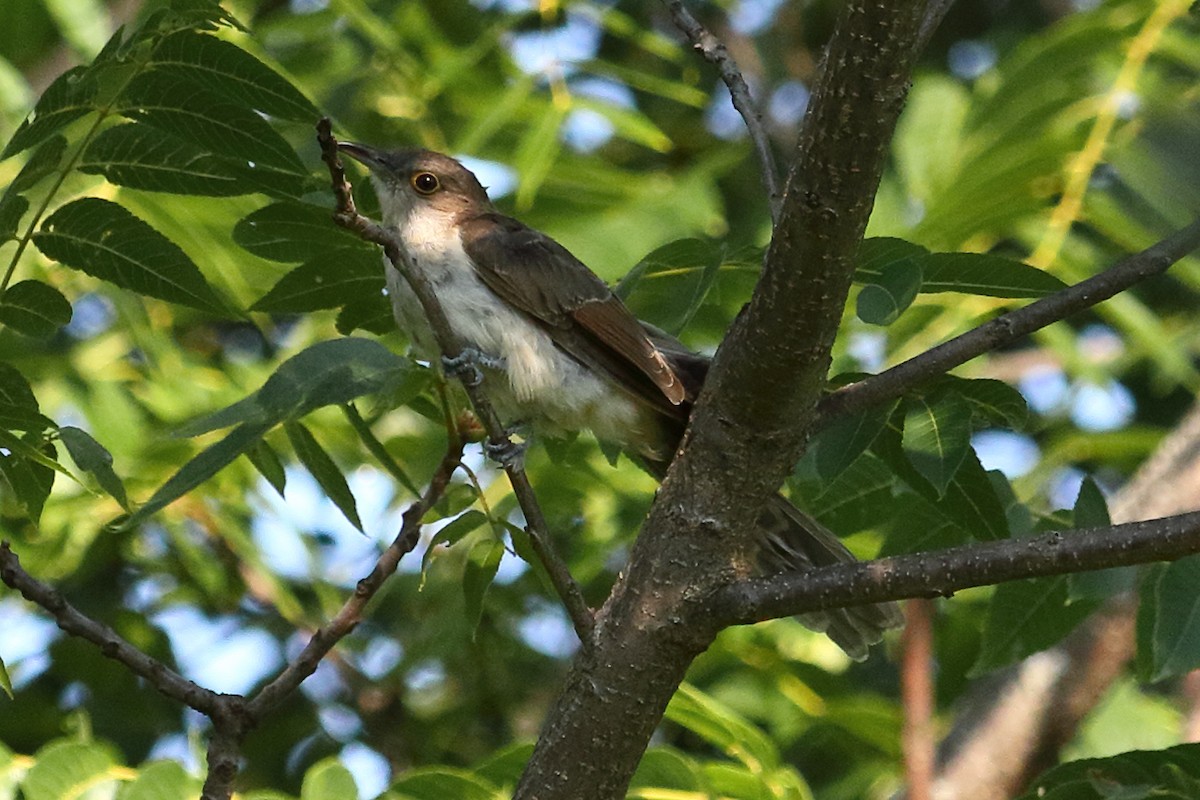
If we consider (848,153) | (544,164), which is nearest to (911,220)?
(544,164)

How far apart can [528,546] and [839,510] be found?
85cm

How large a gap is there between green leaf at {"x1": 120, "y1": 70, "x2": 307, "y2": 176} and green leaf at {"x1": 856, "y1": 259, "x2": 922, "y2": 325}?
1271 mm

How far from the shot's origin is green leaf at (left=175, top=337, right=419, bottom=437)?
3180 mm

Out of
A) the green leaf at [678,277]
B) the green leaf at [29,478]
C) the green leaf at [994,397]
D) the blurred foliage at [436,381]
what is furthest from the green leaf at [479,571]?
the green leaf at [994,397]

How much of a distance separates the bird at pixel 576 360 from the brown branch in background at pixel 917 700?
72 cm

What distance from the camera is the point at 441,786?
3.50 m

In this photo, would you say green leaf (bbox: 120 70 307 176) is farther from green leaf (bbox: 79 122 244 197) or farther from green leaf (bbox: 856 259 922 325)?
green leaf (bbox: 856 259 922 325)

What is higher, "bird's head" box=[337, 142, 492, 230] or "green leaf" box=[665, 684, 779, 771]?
"bird's head" box=[337, 142, 492, 230]

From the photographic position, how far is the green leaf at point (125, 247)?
327 centimetres

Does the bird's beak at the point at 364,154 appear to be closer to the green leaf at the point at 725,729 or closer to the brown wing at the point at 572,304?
the brown wing at the point at 572,304

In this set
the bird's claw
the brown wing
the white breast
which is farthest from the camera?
the white breast

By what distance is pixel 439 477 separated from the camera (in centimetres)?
355

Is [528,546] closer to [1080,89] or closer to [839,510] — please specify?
[839,510]

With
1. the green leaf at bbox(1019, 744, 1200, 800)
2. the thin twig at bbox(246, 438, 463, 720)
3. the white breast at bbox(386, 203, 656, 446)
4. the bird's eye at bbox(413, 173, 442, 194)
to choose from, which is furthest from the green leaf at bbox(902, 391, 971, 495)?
the bird's eye at bbox(413, 173, 442, 194)
